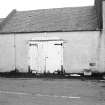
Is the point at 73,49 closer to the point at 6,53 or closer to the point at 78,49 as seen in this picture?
the point at 78,49

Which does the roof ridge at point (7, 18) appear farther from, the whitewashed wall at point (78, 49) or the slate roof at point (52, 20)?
the whitewashed wall at point (78, 49)

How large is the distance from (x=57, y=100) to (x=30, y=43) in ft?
37.8

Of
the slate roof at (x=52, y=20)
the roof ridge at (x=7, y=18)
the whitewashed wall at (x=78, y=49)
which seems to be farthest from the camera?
the roof ridge at (x=7, y=18)

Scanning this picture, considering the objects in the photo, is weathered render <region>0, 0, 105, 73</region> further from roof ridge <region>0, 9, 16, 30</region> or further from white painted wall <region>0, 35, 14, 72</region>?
roof ridge <region>0, 9, 16, 30</region>

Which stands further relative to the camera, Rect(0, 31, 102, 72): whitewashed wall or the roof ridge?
the roof ridge

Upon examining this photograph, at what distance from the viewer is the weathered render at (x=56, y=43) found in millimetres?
19984

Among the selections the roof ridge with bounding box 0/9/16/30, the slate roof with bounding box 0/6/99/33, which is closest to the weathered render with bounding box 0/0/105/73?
the slate roof with bounding box 0/6/99/33

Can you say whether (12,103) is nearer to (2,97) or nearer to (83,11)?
(2,97)

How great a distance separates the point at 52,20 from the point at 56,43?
3.08 m

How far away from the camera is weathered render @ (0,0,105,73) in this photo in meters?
20.0

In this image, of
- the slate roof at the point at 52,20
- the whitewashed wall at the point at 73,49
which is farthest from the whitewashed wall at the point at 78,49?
the slate roof at the point at 52,20

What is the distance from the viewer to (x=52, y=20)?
23016 millimetres

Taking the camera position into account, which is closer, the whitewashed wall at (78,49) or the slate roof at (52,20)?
the whitewashed wall at (78,49)

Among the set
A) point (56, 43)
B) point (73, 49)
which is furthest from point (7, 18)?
point (73, 49)
